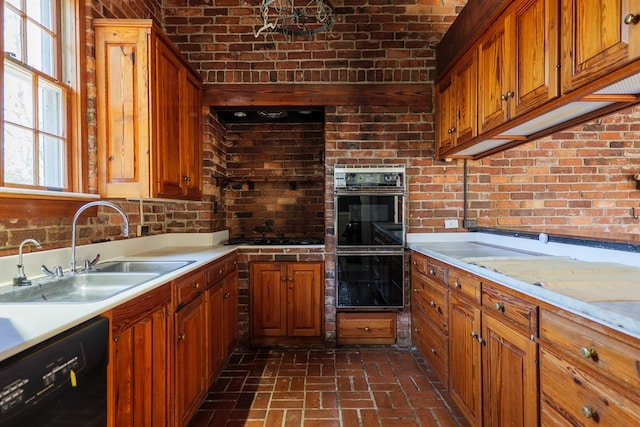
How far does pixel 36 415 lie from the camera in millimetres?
864

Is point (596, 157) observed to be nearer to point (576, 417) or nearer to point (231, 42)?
point (576, 417)

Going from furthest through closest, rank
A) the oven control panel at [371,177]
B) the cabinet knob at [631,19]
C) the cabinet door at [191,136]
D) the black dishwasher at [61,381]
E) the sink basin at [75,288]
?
the oven control panel at [371,177], the cabinet door at [191,136], the sink basin at [75,288], the cabinet knob at [631,19], the black dishwasher at [61,381]

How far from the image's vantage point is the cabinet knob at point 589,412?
100 centimetres

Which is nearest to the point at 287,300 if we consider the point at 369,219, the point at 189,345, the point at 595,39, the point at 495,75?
the point at 369,219

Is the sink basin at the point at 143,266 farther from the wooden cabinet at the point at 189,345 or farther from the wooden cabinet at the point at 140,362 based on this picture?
the wooden cabinet at the point at 140,362

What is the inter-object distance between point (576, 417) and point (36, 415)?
1.59 metres

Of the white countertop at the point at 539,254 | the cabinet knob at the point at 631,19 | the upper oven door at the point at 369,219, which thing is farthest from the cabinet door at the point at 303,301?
the cabinet knob at the point at 631,19

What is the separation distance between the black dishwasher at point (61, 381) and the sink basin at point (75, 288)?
0.34m

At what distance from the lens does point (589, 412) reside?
39.6 inches

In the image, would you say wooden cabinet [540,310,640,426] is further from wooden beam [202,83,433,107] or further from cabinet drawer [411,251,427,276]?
wooden beam [202,83,433,107]

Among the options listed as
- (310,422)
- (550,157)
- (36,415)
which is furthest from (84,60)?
(550,157)

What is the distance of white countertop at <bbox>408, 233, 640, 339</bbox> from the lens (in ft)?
3.01

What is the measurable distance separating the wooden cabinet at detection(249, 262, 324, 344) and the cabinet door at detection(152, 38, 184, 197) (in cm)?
109

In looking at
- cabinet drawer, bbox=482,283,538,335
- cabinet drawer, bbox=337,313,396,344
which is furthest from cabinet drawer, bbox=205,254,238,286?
cabinet drawer, bbox=482,283,538,335
